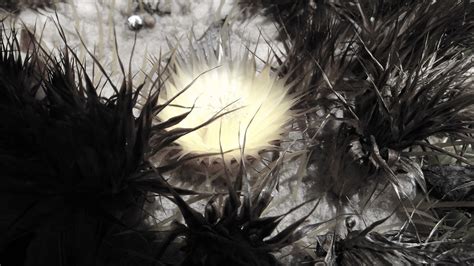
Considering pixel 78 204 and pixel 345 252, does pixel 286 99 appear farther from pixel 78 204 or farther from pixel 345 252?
pixel 78 204

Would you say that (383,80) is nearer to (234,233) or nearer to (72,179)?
(234,233)

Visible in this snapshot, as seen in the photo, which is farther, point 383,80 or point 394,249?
point 383,80

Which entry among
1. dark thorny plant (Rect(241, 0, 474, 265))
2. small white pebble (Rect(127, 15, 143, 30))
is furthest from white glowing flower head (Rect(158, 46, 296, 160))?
small white pebble (Rect(127, 15, 143, 30))

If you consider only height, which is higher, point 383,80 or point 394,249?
point 383,80

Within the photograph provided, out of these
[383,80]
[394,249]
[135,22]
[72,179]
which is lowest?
[394,249]

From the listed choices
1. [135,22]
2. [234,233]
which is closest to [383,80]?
[234,233]

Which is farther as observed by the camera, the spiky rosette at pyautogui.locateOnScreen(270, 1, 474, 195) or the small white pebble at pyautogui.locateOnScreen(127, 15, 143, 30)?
the small white pebble at pyautogui.locateOnScreen(127, 15, 143, 30)

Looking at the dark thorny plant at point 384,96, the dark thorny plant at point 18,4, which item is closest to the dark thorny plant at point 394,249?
the dark thorny plant at point 384,96

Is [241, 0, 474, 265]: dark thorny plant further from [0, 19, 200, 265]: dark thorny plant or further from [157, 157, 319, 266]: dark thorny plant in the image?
[0, 19, 200, 265]: dark thorny plant
